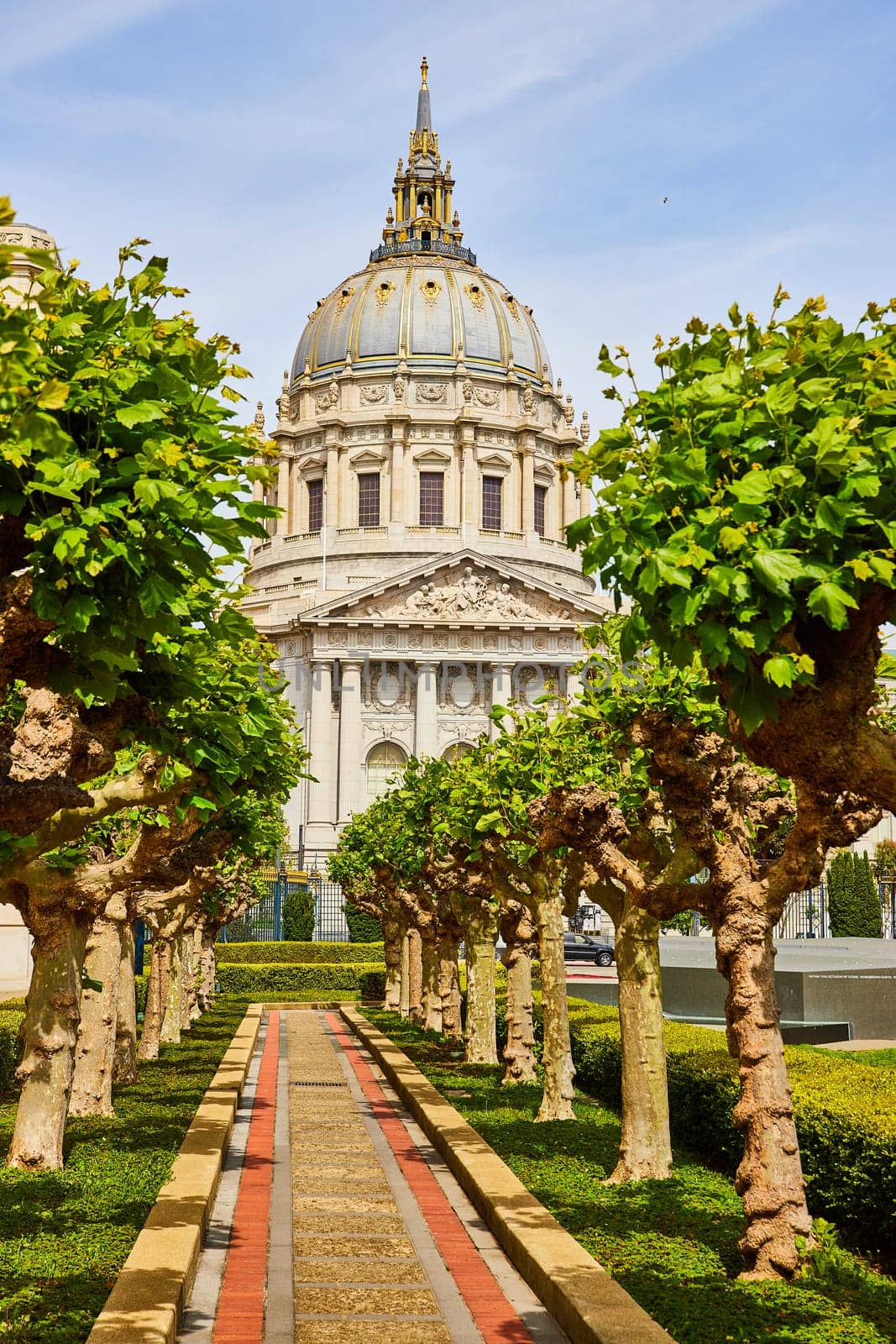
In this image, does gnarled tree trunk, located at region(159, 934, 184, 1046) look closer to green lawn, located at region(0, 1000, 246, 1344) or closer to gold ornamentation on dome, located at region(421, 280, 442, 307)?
green lawn, located at region(0, 1000, 246, 1344)

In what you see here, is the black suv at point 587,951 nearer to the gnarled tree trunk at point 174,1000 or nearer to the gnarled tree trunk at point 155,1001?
the gnarled tree trunk at point 174,1000

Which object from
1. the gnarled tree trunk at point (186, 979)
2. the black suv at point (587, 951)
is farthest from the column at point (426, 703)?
the gnarled tree trunk at point (186, 979)

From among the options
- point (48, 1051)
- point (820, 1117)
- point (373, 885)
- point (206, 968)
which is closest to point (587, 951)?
point (373, 885)

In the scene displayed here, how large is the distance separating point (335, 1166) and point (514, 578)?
64.0 m

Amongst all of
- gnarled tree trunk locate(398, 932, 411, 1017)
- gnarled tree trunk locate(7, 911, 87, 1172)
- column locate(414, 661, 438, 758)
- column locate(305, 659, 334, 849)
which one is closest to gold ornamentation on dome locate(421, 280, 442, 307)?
column locate(414, 661, 438, 758)

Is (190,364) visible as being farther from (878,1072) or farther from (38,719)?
(878,1072)

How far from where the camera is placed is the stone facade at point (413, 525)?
252 feet

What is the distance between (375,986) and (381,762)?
31946 mm

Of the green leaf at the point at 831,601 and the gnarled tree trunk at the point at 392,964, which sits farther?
the gnarled tree trunk at the point at 392,964

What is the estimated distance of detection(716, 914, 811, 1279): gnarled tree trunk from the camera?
31.3 ft

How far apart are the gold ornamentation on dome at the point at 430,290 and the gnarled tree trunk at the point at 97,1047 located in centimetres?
8138

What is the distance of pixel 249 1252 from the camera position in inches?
426

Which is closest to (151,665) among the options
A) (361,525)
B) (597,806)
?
(597,806)

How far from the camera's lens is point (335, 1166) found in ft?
48.3
